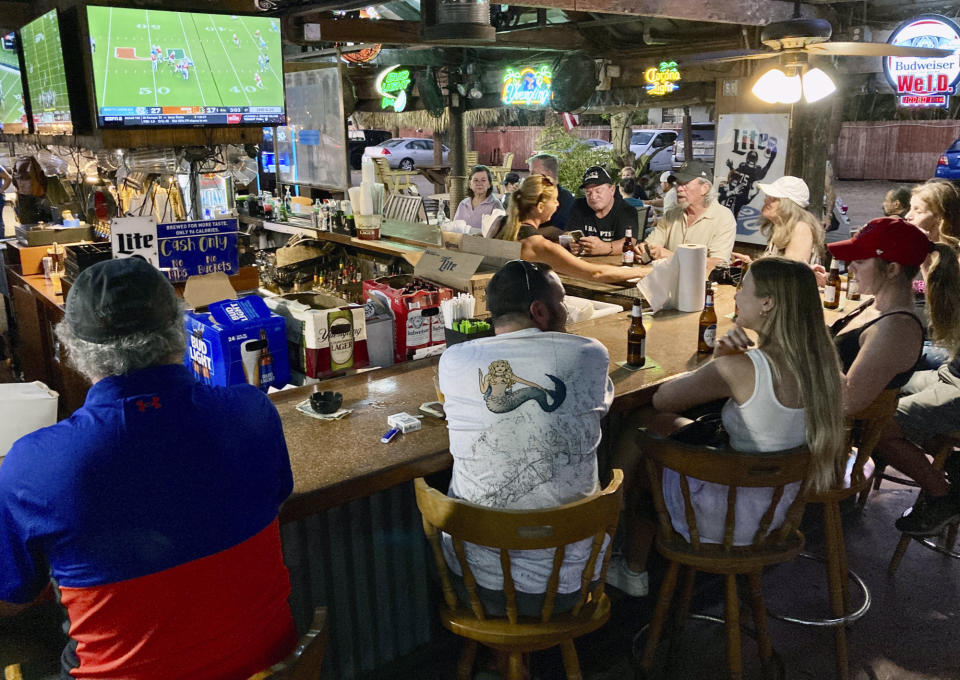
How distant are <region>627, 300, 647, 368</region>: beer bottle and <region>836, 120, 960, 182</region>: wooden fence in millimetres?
21699

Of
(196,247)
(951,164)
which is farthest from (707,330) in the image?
(951,164)

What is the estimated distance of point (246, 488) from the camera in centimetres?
160

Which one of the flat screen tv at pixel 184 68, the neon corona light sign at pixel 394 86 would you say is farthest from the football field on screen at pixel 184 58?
the neon corona light sign at pixel 394 86

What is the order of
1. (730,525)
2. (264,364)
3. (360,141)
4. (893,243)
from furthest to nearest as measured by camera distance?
(360,141) < (893,243) < (264,364) < (730,525)

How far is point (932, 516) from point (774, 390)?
5.25 ft

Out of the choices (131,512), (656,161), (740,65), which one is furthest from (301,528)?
(656,161)

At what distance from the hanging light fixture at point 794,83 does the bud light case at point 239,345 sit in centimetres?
383

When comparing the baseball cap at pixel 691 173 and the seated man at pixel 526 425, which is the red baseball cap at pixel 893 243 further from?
the baseball cap at pixel 691 173

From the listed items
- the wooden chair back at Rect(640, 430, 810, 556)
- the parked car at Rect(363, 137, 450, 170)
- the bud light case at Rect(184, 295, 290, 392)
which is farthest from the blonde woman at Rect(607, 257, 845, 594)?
the parked car at Rect(363, 137, 450, 170)

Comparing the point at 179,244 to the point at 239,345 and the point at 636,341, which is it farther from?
the point at 636,341

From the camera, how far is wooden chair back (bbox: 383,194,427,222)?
21.4ft

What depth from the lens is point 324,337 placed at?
2.95 meters

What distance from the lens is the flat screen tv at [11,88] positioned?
16.7 feet

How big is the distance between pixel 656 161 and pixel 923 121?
7.97 meters
